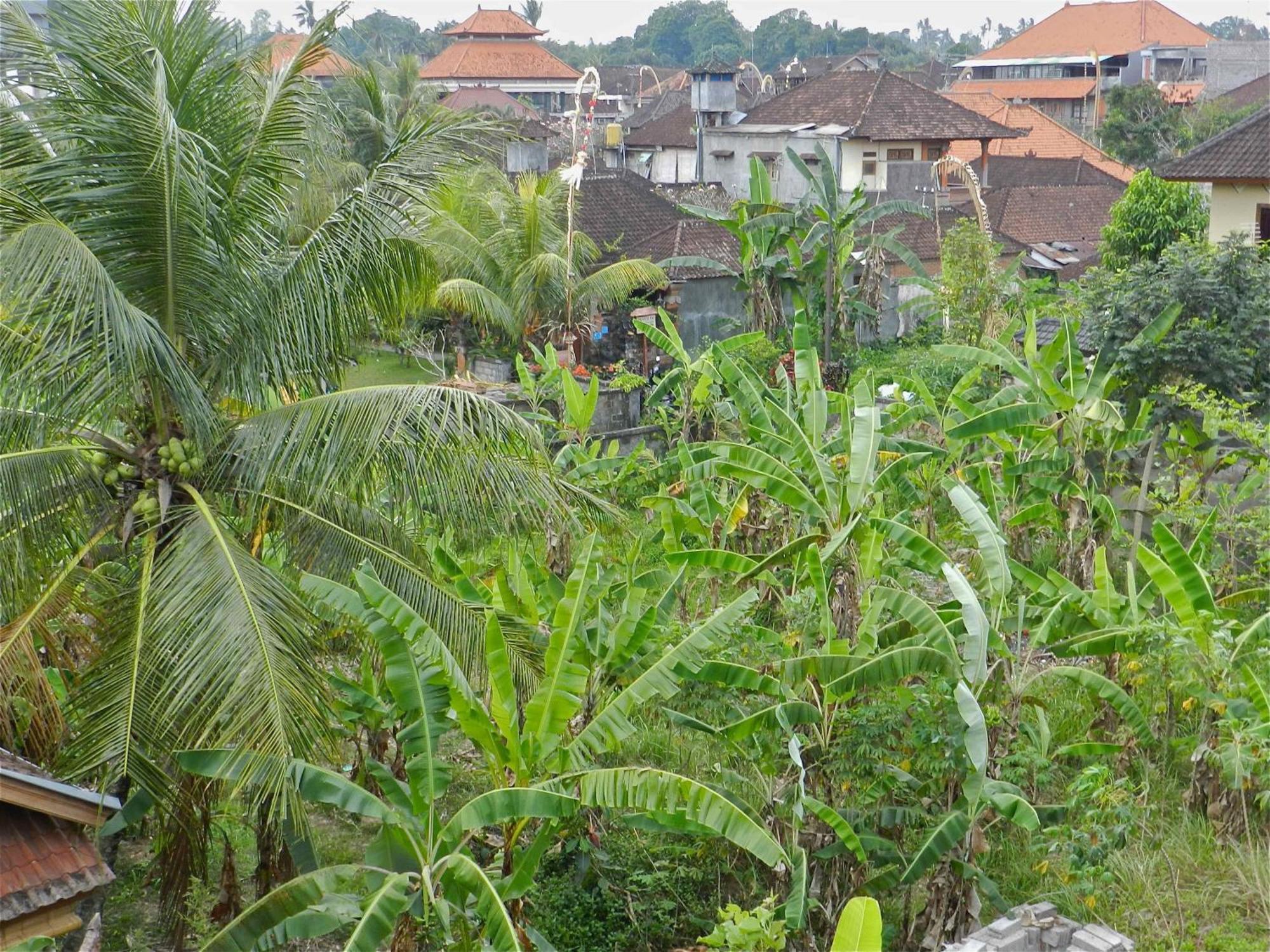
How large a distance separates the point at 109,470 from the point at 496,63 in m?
62.8

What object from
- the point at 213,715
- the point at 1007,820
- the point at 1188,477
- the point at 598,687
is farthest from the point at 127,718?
the point at 1188,477

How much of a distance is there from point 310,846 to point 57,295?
11.0 feet

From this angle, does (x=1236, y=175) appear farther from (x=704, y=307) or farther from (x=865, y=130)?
(x=865, y=130)

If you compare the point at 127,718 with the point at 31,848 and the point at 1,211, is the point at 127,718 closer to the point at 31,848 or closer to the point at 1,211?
the point at 31,848

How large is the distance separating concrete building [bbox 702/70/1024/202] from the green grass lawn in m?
9.67

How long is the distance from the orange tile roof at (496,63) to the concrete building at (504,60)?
0.03 metres

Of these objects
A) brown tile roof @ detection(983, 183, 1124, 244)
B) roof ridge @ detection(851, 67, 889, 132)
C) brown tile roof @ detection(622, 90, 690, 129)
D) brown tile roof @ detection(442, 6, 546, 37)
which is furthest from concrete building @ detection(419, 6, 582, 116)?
brown tile roof @ detection(983, 183, 1124, 244)

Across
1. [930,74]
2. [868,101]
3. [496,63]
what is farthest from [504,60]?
[868,101]

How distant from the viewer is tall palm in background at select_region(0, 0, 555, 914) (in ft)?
21.8

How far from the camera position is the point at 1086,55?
6875cm

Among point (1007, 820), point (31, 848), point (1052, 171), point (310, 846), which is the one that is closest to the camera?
point (31, 848)

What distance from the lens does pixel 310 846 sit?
746 cm

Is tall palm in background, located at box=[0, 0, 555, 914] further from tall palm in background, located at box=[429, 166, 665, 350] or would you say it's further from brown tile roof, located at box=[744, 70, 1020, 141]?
brown tile roof, located at box=[744, 70, 1020, 141]

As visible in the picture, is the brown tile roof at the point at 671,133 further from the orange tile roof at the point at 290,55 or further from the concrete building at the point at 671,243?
the orange tile roof at the point at 290,55
